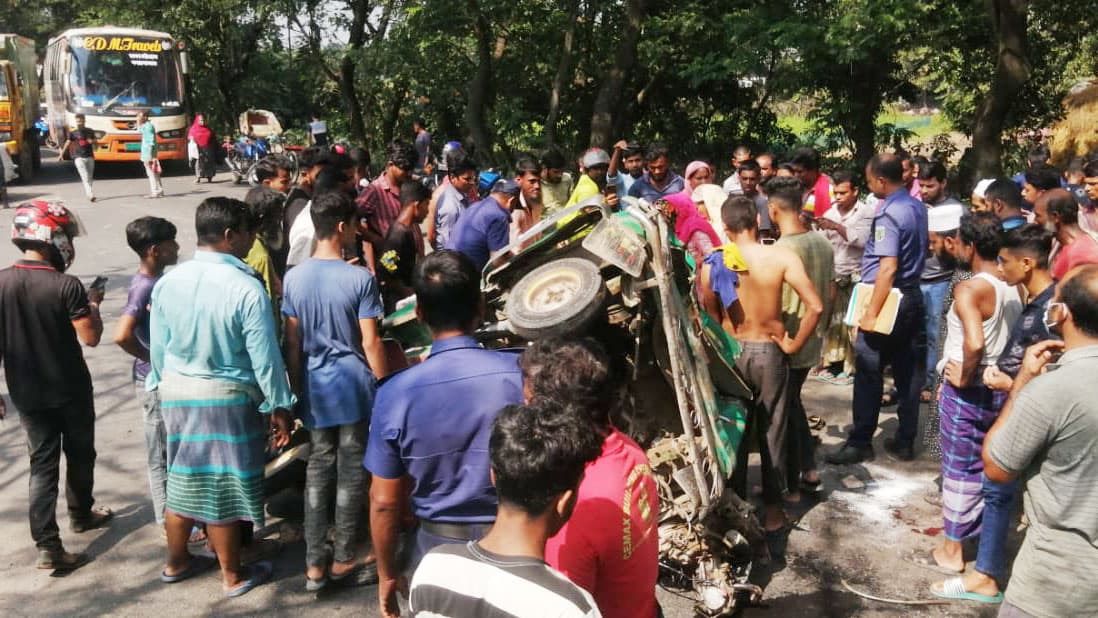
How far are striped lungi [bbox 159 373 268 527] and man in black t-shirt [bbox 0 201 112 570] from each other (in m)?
0.76

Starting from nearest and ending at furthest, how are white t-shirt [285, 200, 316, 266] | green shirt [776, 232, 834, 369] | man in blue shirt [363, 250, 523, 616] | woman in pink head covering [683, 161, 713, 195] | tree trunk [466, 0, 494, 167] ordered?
man in blue shirt [363, 250, 523, 616]
green shirt [776, 232, 834, 369]
white t-shirt [285, 200, 316, 266]
woman in pink head covering [683, 161, 713, 195]
tree trunk [466, 0, 494, 167]

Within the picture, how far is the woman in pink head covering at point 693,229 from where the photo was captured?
6.74 meters

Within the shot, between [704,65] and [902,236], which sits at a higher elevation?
[704,65]

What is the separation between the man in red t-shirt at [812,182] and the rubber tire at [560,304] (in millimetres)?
3898

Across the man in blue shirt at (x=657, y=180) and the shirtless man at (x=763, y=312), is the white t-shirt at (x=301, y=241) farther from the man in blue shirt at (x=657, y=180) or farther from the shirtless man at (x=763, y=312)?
the man in blue shirt at (x=657, y=180)

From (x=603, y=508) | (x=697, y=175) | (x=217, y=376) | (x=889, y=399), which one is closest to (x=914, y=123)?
(x=697, y=175)

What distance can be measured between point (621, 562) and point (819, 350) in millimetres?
2951

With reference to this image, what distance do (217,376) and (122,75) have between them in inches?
788

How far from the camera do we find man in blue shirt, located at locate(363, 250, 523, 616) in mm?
2830

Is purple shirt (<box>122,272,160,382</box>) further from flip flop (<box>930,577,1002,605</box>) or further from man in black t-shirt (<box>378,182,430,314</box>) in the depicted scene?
flip flop (<box>930,577,1002,605</box>)

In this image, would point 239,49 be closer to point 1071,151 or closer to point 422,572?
point 1071,151

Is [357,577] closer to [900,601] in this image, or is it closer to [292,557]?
[292,557]

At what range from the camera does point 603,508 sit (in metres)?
2.42

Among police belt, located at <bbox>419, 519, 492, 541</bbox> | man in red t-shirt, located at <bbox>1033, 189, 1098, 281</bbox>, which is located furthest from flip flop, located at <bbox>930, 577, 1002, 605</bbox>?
police belt, located at <bbox>419, 519, 492, 541</bbox>
